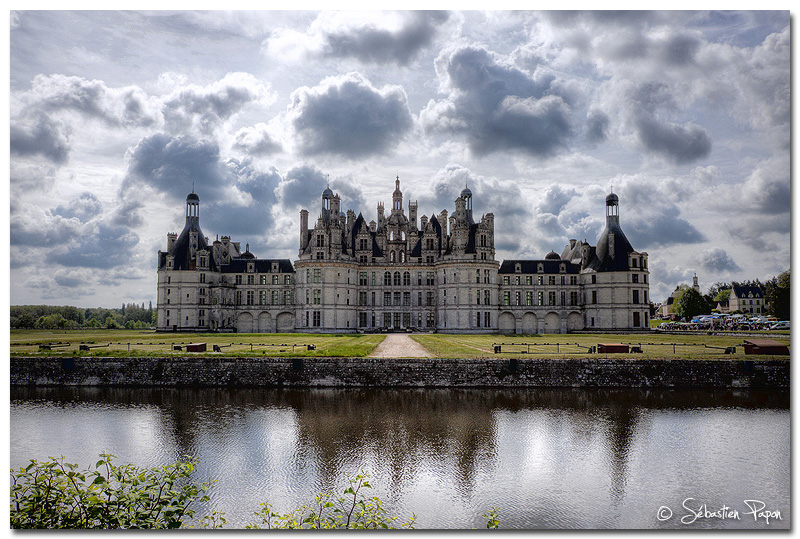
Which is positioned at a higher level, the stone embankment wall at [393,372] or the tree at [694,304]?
the tree at [694,304]

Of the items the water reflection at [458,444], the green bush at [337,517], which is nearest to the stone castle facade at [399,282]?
the water reflection at [458,444]

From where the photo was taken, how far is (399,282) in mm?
Answer: 69688

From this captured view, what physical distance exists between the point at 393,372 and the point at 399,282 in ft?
131

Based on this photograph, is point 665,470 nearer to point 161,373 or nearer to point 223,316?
point 161,373

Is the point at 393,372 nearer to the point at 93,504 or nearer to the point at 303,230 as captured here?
the point at 93,504

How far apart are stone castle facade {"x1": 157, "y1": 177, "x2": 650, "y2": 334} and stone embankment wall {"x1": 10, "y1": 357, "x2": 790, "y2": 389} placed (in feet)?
109

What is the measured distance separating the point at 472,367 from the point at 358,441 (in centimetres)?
1282

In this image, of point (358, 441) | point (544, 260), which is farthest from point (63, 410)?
point (544, 260)

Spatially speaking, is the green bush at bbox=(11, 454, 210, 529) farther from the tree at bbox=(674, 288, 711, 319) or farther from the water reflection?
the tree at bbox=(674, 288, 711, 319)

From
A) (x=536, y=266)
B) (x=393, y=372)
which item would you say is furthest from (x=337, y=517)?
(x=536, y=266)

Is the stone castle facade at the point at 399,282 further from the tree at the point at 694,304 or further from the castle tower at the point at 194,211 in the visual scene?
the tree at the point at 694,304

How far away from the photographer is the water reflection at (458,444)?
1367cm

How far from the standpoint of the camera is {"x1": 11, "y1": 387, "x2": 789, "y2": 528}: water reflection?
13.7m

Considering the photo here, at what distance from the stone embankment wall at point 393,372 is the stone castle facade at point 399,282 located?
3323 centimetres
